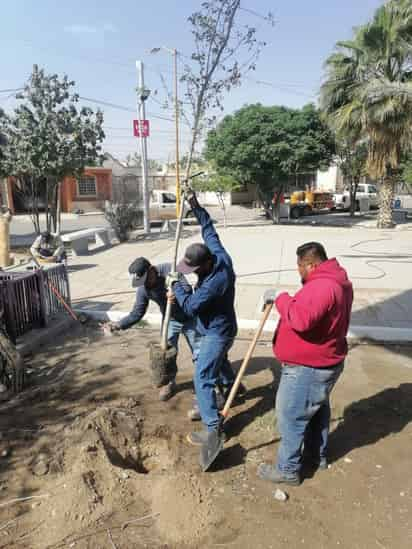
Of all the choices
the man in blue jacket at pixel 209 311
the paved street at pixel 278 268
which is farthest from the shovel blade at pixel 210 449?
the paved street at pixel 278 268

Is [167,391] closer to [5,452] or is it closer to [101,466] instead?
[101,466]

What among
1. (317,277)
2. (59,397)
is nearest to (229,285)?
(317,277)

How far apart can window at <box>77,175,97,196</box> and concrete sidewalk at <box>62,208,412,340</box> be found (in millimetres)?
19988

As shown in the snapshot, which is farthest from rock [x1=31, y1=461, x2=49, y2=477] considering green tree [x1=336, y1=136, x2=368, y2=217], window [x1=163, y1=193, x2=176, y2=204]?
green tree [x1=336, y1=136, x2=368, y2=217]

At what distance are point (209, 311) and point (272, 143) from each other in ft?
53.8

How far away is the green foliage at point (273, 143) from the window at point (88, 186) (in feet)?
57.6

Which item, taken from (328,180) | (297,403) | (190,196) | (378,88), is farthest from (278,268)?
(328,180)

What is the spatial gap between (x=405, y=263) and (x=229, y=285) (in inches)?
315

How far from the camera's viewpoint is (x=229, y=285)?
3146 millimetres

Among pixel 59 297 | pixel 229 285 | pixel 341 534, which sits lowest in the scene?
pixel 341 534

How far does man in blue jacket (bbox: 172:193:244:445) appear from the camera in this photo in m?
3.03

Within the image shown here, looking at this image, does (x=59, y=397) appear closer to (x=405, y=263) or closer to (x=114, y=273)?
(x=114, y=273)

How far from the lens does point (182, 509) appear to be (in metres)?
2.57

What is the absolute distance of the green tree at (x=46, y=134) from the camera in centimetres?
1160
